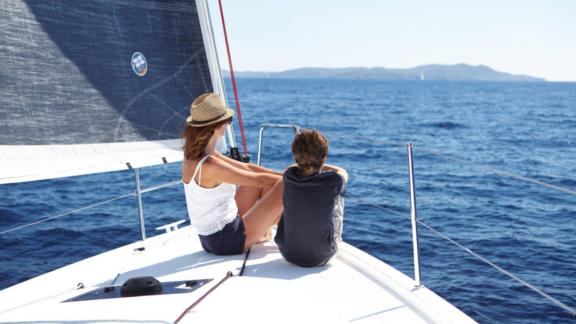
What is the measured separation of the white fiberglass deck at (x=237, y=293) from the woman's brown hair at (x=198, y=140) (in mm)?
626

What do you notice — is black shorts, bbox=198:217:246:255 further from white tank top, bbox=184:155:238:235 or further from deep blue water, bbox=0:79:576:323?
deep blue water, bbox=0:79:576:323

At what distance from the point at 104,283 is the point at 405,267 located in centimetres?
509

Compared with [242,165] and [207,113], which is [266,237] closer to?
[242,165]

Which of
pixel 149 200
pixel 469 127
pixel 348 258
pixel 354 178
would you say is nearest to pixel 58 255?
pixel 149 200

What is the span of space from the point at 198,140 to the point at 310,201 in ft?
2.37

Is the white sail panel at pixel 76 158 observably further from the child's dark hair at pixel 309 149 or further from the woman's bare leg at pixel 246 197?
the child's dark hair at pixel 309 149

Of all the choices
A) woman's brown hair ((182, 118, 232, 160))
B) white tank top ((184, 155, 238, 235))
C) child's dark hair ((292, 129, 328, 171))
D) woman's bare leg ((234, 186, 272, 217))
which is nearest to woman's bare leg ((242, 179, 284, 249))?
white tank top ((184, 155, 238, 235))

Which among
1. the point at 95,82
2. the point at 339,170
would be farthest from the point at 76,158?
the point at 339,170

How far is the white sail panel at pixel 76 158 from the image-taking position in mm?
3369

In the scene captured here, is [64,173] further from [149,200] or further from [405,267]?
[149,200]

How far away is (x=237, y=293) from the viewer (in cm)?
269

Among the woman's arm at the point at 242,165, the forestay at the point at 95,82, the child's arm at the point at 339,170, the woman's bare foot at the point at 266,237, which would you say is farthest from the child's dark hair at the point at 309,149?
the forestay at the point at 95,82

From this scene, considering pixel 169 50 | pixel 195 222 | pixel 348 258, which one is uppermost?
pixel 169 50

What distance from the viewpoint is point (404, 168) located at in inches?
641
